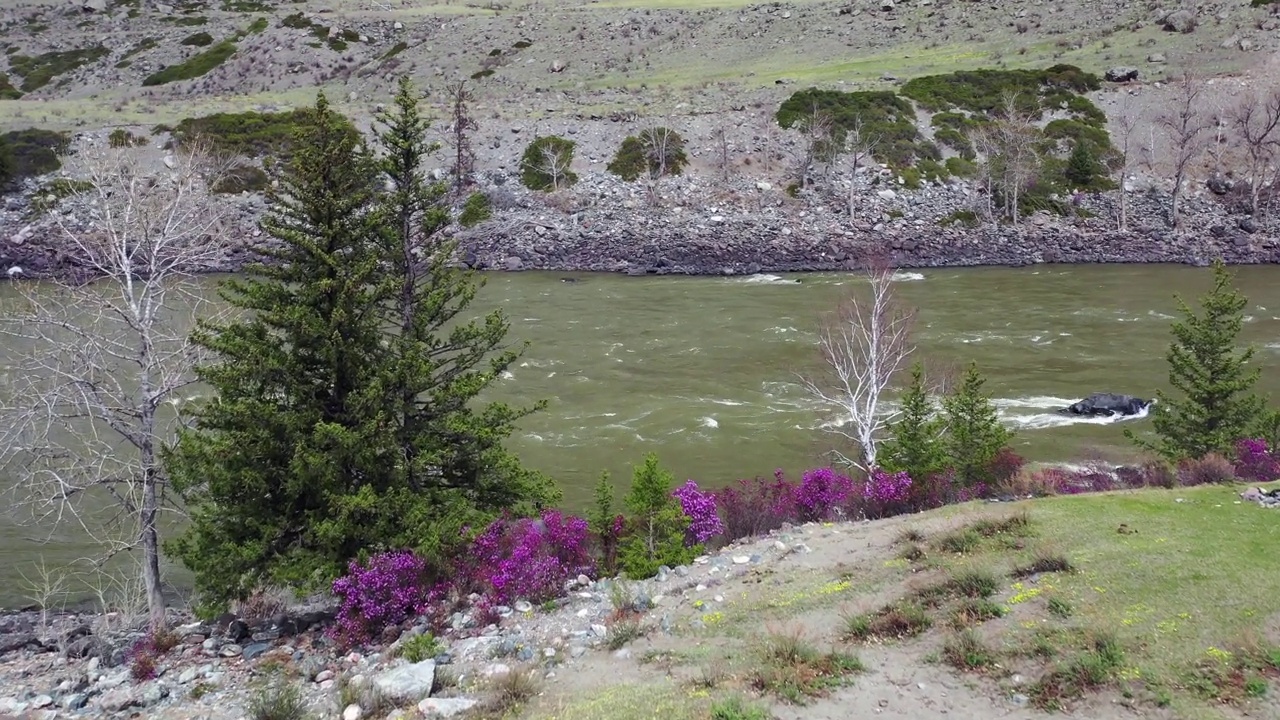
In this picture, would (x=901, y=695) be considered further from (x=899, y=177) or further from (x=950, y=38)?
(x=950, y=38)

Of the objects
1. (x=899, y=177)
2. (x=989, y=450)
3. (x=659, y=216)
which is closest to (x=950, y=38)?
(x=899, y=177)

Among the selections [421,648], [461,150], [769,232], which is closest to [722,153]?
[769,232]

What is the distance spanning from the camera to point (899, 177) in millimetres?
55906

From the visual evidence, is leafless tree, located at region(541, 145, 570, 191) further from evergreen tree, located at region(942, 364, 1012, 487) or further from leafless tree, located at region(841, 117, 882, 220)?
evergreen tree, located at region(942, 364, 1012, 487)

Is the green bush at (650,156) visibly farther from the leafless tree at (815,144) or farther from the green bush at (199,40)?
the green bush at (199,40)

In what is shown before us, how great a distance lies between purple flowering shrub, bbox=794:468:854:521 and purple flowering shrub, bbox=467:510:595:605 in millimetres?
4510

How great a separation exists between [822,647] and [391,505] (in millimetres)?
6616

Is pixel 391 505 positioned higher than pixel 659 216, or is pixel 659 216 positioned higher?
pixel 659 216

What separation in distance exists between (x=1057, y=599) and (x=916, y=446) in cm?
732

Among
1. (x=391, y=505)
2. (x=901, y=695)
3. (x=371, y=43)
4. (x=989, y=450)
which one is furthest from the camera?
(x=371, y=43)

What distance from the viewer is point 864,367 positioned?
23844 millimetres

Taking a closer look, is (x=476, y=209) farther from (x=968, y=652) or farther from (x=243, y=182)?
(x=968, y=652)

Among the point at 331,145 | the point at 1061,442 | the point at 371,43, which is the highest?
the point at 371,43

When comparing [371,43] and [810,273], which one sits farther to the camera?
[371,43]
